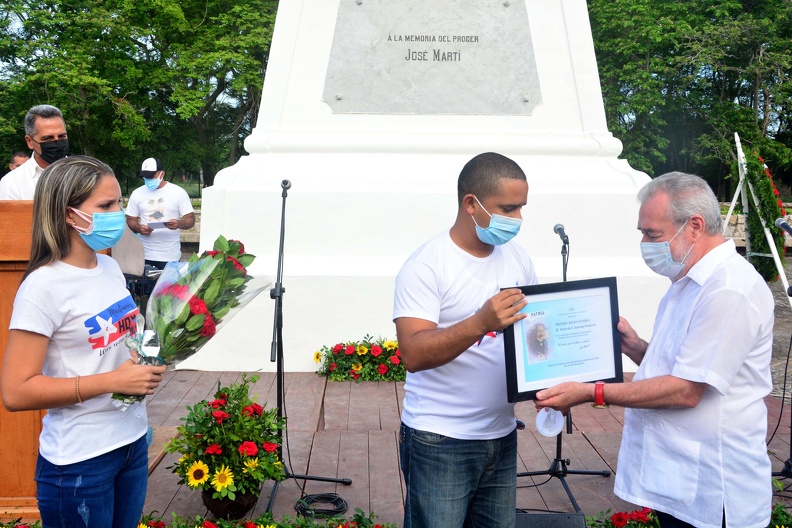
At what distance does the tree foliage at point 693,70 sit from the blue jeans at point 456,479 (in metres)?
26.2

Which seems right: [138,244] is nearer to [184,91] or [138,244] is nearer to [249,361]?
[249,361]

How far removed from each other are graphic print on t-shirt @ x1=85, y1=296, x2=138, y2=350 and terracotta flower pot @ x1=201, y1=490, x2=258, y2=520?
1591 millimetres

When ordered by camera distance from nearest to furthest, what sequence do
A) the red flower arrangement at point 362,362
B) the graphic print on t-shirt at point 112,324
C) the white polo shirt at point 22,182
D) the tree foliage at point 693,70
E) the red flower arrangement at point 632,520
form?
the graphic print on t-shirt at point 112,324, the red flower arrangement at point 632,520, the white polo shirt at point 22,182, the red flower arrangement at point 362,362, the tree foliage at point 693,70

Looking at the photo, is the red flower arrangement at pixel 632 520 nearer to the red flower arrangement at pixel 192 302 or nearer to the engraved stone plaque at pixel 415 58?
the red flower arrangement at pixel 192 302

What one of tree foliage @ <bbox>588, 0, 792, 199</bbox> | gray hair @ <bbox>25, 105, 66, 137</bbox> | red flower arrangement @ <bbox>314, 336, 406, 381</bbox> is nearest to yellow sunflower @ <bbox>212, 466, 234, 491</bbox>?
gray hair @ <bbox>25, 105, 66, 137</bbox>

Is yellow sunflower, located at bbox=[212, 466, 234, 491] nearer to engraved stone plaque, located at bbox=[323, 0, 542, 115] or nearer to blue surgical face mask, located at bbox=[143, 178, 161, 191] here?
engraved stone plaque, located at bbox=[323, 0, 542, 115]

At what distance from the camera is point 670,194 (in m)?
2.63

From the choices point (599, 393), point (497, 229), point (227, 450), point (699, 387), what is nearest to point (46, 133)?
point (227, 450)

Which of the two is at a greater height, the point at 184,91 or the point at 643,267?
the point at 184,91

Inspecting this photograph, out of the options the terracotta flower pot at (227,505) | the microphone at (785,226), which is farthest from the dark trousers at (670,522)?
the microphone at (785,226)

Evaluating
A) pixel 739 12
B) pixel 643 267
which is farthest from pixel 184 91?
pixel 643 267

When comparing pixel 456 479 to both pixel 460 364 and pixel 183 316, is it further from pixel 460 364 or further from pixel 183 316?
pixel 183 316

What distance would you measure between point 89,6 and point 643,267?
80.7 ft

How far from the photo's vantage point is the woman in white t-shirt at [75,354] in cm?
240
